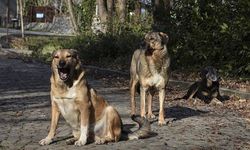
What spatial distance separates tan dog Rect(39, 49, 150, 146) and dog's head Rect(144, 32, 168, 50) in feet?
7.06

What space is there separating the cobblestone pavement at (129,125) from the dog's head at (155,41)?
1356mm

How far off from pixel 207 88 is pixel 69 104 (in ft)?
21.6

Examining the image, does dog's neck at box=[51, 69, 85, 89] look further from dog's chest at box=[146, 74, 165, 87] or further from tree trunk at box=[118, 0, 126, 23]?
tree trunk at box=[118, 0, 126, 23]

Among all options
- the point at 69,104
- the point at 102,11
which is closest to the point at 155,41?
the point at 69,104

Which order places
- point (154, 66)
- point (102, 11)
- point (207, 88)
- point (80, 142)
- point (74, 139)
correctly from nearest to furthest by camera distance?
point (80, 142)
point (74, 139)
point (154, 66)
point (207, 88)
point (102, 11)

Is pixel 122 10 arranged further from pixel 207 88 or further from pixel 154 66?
pixel 154 66

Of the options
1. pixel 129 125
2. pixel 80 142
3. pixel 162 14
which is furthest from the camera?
pixel 162 14

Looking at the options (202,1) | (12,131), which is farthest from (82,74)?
(202,1)

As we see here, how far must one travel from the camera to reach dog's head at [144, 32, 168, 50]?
31.6ft

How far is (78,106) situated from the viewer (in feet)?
25.0

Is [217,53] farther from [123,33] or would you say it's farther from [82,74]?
[82,74]

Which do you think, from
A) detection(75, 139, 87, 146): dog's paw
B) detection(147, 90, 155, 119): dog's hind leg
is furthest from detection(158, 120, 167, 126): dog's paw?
detection(75, 139, 87, 146): dog's paw

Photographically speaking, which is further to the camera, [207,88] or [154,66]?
[207,88]

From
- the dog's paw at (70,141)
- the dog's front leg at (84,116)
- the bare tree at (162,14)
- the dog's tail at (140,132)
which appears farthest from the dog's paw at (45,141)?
the bare tree at (162,14)
